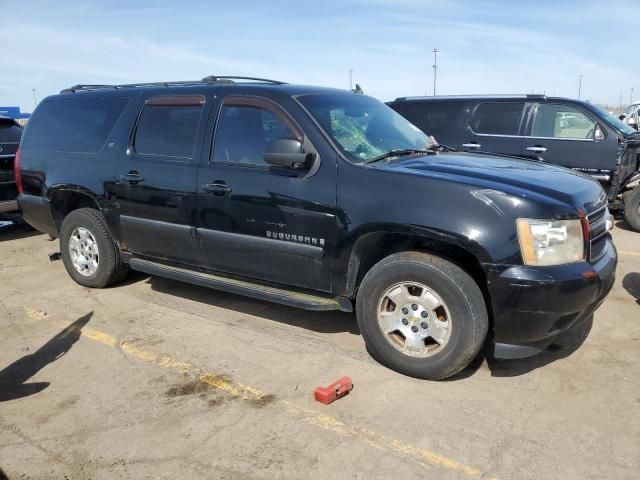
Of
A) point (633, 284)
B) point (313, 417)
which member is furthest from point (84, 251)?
point (633, 284)

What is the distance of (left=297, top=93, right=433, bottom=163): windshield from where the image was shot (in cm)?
395

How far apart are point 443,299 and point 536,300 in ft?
1.74

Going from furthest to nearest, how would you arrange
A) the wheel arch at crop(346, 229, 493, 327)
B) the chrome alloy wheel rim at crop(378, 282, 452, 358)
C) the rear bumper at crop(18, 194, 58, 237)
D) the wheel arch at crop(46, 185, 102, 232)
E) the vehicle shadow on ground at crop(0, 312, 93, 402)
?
the rear bumper at crop(18, 194, 58, 237), the wheel arch at crop(46, 185, 102, 232), the vehicle shadow on ground at crop(0, 312, 93, 402), the chrome alloy wheel rim at crop(378, 282, 452, 358), the wheel arch at crop(346, 229, 493, 327)

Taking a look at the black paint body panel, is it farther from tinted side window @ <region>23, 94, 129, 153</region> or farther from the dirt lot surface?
the dirt lot surface

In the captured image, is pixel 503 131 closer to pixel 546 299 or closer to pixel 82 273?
pixel 546 299

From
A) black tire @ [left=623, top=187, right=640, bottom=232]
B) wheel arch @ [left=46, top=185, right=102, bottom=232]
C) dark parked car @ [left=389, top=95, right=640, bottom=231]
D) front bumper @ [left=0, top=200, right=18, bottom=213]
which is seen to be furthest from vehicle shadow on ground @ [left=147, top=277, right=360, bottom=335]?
black tire @ [left=623, top=187, right=640, bottom=232]

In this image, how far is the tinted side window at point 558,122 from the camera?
796 cm

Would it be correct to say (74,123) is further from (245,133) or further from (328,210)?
(328,210)

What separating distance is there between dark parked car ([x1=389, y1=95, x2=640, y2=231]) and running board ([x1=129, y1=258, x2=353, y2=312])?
468 centimetres

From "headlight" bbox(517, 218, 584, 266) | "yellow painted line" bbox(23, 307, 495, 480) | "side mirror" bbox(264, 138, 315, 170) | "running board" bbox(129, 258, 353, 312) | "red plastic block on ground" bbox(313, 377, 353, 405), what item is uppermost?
"side mirror" bbox(264, 138, 315, 170)

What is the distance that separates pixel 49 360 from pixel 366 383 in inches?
90.7

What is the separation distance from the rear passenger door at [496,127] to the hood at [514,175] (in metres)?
4.11

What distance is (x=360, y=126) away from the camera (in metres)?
4.24

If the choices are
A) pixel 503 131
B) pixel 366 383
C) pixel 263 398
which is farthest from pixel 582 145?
pixel 263 398
